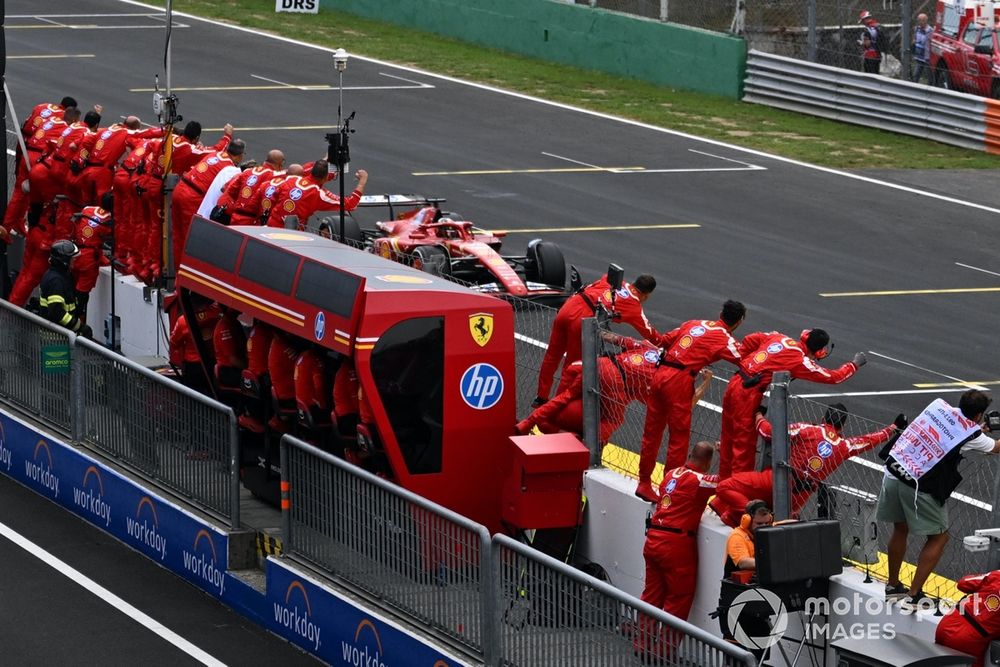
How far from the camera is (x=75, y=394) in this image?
48.9 ft

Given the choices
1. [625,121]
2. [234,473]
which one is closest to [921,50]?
[625,121]

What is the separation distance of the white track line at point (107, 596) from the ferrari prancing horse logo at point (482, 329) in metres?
2.71

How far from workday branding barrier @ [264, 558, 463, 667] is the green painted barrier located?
78.1 ft

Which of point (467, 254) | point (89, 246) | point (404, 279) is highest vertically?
point (404, 279)

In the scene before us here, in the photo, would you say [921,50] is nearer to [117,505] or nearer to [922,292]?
[922,292]

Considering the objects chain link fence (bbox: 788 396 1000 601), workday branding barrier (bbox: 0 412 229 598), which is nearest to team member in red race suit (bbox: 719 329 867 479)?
chain link fence (bbox: 788 396 1000 601)

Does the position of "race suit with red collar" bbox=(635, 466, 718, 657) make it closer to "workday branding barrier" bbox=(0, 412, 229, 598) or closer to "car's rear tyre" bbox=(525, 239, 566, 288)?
"workday branding barrier" bbox=(0, 412, 229, 598)

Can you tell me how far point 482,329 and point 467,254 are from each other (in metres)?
7.77

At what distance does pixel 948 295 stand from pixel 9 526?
485 inches

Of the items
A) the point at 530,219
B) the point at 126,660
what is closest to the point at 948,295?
the point at 530,219

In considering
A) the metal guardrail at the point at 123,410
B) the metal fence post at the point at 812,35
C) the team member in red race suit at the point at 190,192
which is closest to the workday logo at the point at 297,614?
the metal guardrail at the point at 123,410

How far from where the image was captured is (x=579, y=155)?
101 ft

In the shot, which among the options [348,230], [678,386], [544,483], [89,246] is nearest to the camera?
[678,386]

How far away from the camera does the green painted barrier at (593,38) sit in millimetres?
35188
